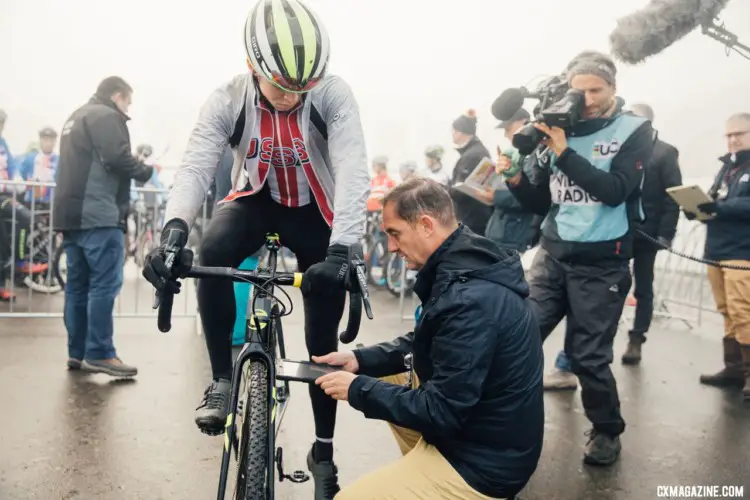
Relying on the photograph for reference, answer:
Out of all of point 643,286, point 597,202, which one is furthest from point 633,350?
point 597,202

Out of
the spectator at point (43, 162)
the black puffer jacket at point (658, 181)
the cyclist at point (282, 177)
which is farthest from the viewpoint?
the spectator at point (43, 162)

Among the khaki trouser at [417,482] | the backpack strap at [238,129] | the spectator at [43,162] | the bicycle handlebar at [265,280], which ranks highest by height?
the backpack strap at [238,129]

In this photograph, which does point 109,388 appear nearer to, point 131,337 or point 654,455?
point 131,337

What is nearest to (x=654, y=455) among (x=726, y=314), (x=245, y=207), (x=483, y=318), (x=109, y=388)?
(x=726, y=314)

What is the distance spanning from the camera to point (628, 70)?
11203mm

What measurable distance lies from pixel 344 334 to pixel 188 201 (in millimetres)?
771

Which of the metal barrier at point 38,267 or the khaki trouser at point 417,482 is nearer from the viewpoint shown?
the khaki trouser at point 417,482

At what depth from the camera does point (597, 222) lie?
12.8ft

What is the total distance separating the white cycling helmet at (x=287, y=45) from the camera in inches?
98.7

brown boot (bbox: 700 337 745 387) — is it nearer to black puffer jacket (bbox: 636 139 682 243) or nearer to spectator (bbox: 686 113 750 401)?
spectator (bbox: 686 113 750 401)

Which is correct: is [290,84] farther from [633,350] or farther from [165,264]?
[633,350]

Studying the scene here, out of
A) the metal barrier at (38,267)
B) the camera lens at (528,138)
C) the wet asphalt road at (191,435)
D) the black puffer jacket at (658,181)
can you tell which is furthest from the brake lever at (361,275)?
the metal barrier at (38,267)

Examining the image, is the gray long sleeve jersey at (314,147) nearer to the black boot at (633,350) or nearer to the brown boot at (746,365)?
the brown boot at (746,365)

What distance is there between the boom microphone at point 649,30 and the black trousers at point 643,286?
78.1 inches
